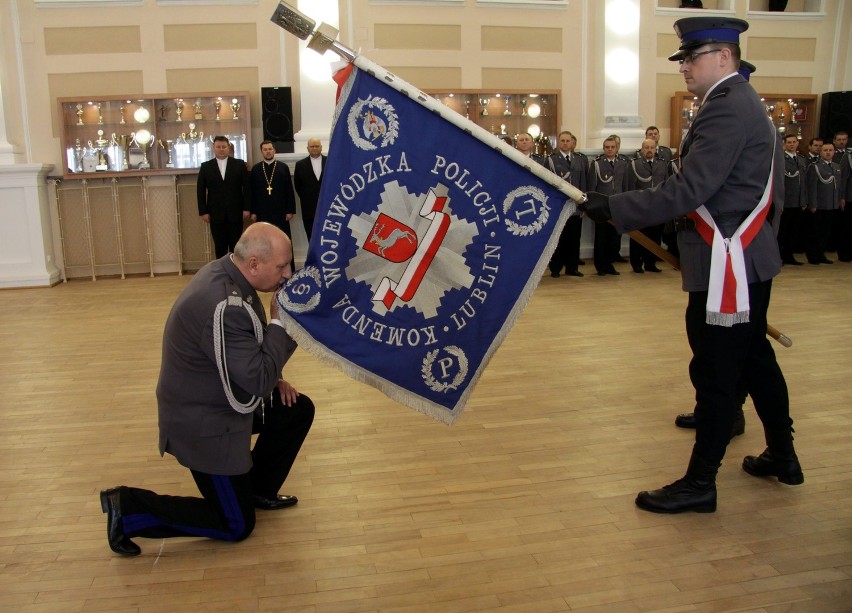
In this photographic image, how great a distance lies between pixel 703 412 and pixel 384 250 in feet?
4.37

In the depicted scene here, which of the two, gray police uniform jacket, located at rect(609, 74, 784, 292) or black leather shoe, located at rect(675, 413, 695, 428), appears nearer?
gray police uniform jacket, located at rect(609, 74, 784, 292)

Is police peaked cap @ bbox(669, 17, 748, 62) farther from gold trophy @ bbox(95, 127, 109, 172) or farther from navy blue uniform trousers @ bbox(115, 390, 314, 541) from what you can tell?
gold trophy @ bbox(95, 127, 109, 172)

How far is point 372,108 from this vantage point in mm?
2459

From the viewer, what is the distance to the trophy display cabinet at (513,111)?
10.0 m

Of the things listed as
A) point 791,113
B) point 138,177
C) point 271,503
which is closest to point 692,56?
point 271,503

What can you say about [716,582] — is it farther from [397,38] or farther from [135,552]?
[397,38]

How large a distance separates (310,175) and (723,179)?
22.6 feet

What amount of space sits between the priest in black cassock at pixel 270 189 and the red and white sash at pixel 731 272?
6.81m

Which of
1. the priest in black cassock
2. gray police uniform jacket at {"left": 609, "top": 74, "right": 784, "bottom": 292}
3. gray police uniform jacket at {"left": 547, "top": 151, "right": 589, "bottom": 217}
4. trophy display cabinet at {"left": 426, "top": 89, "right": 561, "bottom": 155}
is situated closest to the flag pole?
gray police uniform jacket at {"left": 609, "top": 74, "right": 784, "bottom": 292}

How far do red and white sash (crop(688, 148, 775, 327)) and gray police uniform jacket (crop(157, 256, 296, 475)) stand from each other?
1479 mm

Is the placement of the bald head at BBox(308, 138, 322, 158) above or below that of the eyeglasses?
below

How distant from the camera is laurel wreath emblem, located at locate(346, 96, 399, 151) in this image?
2459 millimetres

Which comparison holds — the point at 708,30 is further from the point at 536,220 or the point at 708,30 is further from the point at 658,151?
the point at 658,151

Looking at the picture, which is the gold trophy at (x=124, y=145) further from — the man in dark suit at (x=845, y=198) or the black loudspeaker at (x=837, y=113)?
the black loudspeaker at (x=837, y=113)
